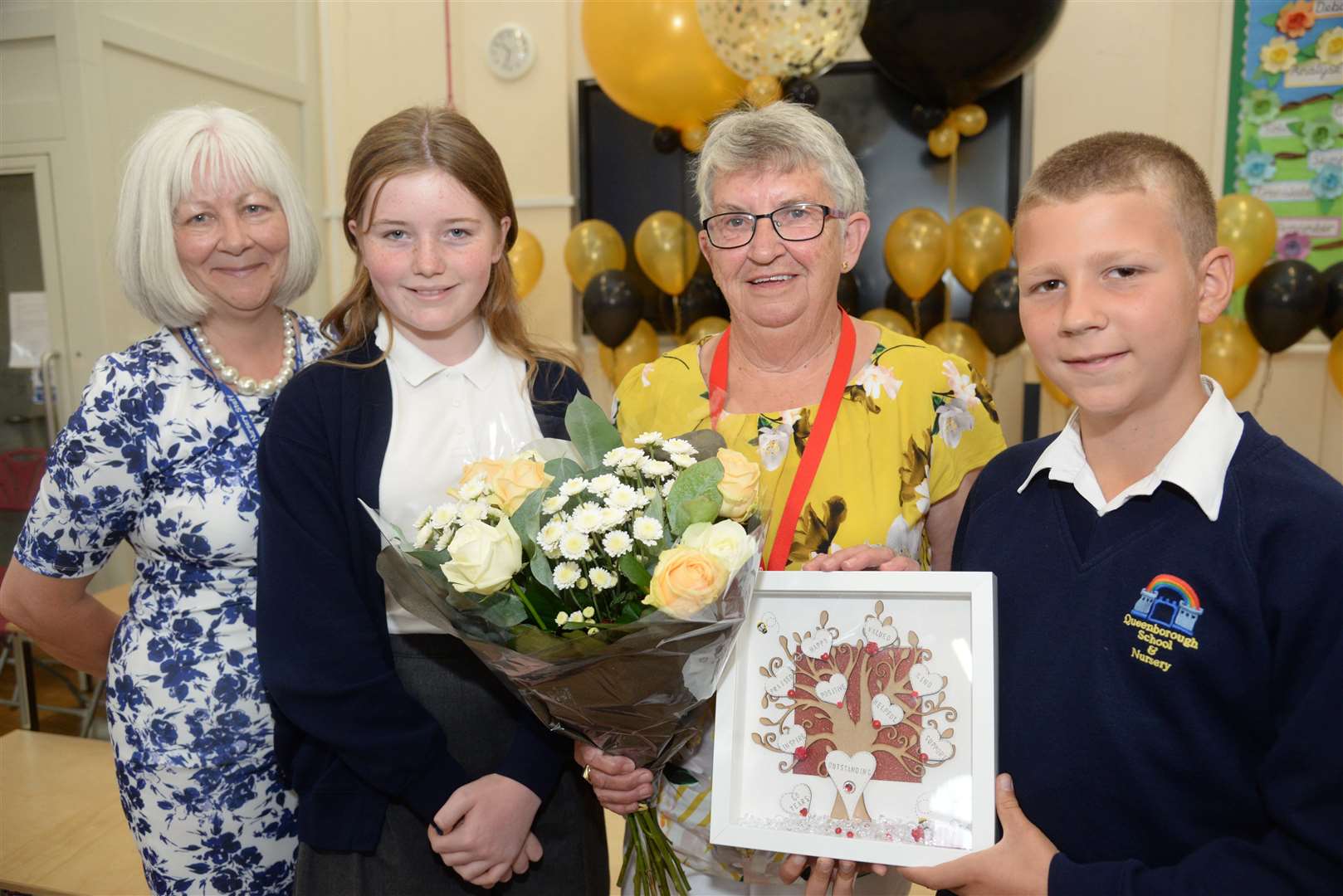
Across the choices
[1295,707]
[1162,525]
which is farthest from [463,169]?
[1295,707]

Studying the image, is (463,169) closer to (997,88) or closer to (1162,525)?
(1162,525)

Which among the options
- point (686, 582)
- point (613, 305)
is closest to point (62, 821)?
point (686, 582)

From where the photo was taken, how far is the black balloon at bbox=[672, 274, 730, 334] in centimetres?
509

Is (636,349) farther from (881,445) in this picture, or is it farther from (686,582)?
(686,582)

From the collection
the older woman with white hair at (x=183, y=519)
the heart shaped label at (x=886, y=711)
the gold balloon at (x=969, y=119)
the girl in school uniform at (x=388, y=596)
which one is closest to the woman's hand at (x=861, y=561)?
the heart shaped label at (x=886, y=711)

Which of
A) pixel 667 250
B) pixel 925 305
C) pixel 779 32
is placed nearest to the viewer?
pixel 779 32

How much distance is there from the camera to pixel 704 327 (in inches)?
195

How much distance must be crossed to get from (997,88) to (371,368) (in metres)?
4.55

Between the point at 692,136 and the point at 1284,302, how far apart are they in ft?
9.43

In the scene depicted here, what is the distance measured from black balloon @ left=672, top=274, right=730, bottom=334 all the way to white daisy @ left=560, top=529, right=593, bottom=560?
4.06m

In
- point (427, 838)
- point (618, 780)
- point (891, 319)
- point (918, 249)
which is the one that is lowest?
Answer: point (427, 838)

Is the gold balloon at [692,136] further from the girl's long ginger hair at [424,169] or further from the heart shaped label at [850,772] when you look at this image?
the heart shaped label at [850,772]

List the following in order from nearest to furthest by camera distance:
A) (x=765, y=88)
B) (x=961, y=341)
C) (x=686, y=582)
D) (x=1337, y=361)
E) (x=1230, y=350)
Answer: (x=686, y=582)
(x=765, y=88)
(x=1337, y=361)
(x=1230, y=350)
(x=961, y=341)

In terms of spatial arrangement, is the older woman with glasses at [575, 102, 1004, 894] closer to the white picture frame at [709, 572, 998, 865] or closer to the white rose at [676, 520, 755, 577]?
the white picture frame at [709, 572, 998, 865]
